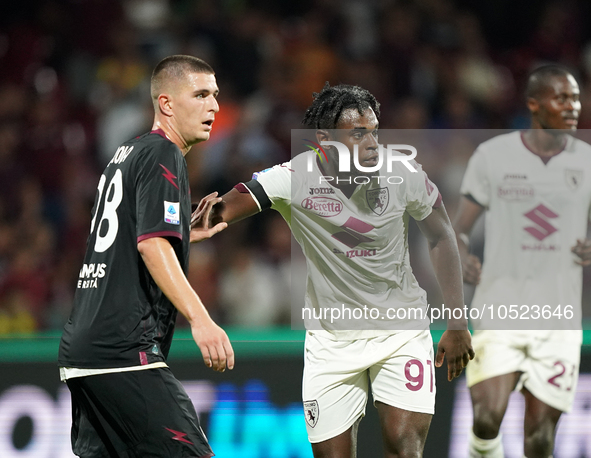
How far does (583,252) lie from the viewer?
446cm

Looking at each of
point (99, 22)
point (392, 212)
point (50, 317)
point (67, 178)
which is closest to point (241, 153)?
point (67, 178)

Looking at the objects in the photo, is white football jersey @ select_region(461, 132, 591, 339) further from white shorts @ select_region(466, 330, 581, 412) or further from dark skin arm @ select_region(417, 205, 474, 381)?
dark skin arm @ select_region(417, 205, 474, 381)

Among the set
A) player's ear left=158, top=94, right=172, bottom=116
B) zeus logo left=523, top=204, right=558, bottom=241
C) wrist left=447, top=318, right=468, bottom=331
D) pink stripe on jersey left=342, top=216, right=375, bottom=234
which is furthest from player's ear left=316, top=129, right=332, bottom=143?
zeus logo left=523, top=204, right=558, bottom=241

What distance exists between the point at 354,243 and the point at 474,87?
4.73 meters

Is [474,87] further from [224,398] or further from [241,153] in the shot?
[224,398]

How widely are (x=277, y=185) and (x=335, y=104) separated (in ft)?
1.60

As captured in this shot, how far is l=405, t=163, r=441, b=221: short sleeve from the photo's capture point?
12.4 ft

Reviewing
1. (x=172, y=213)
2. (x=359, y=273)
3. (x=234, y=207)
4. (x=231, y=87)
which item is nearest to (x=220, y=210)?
(x=234, y=207)

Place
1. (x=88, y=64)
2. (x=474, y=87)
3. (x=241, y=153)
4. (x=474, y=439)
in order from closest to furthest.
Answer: (x=474, y=439), (x=241, y=153), (x=474, y=87), (x=88, y=64)

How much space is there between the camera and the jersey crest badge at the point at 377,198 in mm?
3785

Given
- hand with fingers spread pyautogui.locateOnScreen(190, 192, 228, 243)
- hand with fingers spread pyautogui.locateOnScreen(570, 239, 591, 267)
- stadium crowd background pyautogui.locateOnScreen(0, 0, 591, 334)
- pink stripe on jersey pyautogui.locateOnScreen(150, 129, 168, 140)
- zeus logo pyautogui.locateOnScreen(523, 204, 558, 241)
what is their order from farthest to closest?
1. stadium crowd background pyautogui.locateOnScreen(0, 0, 591, 334)
2. zeus logo pyautogui.locateOnScreen(523, 204, 558, 241)
3. hand with fingers spread pyautogui.locateOnScreen(570, 239, 591, 267)
4. hand with fingers spread pyautogui.locateOnScreen(190, 192, 228, 243)
5. pink stripe on jersey pyautogui.locateOnScreen(150, 129, 168, 140)

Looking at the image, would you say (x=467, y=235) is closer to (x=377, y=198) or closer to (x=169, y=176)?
(x=377, y=198)

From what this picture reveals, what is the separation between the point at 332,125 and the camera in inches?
149

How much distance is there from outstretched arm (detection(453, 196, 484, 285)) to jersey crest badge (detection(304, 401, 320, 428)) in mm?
1461
